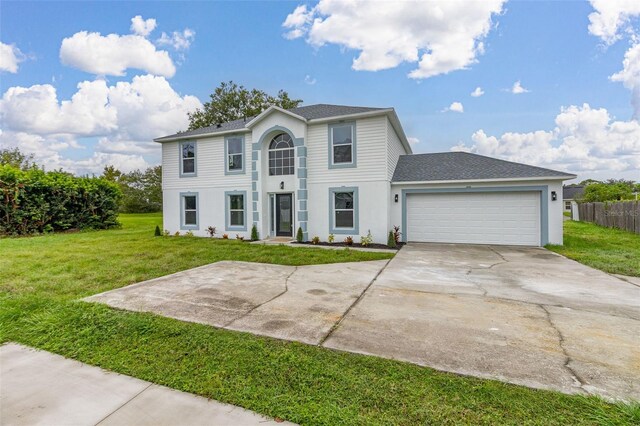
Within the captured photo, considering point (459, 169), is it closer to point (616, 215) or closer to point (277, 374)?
point (616, 215)

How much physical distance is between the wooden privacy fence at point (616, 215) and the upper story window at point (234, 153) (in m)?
16.9

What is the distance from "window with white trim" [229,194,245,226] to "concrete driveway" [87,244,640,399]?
5863 mm

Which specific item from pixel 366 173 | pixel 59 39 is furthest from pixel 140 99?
pixel 366 173

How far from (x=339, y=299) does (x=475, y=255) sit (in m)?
5.86

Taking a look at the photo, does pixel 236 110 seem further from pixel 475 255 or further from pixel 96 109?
pixel 475 255

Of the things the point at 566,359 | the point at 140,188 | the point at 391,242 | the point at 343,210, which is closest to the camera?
the point at 566,359

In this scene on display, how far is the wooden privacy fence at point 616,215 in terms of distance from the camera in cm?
1252

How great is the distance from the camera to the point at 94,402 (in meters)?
2.23

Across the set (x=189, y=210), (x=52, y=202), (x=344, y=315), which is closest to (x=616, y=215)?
(x=344, y=315)

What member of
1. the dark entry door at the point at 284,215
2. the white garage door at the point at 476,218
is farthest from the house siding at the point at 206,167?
the white garage door at the point at 476,218

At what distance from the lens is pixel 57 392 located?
2369mm

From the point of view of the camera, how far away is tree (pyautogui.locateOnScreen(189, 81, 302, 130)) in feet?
85.9

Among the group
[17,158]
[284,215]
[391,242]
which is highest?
[17,158]

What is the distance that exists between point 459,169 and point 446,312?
8906 millimetres
